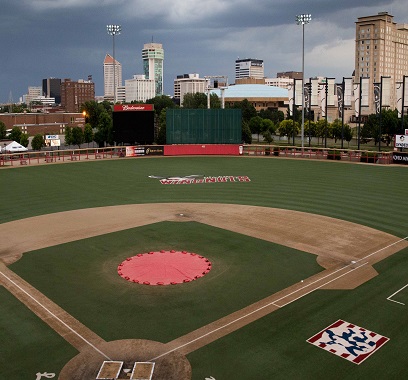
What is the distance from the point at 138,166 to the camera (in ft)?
179

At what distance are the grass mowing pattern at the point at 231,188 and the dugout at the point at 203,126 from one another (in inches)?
353

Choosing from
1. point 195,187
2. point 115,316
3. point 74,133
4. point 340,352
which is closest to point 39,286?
point 115,316

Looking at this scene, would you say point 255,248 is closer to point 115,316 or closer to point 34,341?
point 115,316

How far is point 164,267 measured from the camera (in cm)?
1978

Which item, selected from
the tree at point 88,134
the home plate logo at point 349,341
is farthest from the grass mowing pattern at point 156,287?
the tree at point 88,134

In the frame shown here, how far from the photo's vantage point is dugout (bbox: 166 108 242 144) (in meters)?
64.9

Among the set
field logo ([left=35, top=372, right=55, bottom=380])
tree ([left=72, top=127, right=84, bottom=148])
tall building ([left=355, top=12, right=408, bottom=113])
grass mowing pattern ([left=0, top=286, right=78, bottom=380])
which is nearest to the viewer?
field logo ([left=35, top=372, right=55, bottom=380])

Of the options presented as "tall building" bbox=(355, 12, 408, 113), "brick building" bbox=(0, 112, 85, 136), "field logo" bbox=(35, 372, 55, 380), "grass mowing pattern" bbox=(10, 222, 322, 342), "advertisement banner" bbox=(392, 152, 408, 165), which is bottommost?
"field logo" bbox=(35, 372, 55, 380)

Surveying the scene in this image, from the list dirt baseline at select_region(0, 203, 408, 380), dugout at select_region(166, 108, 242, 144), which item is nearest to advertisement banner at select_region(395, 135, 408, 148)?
dugout at select_region(166, 108, 242, 144)

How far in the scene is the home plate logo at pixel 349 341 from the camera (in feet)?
42.2

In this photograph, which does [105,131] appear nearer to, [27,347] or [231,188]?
[231,188]

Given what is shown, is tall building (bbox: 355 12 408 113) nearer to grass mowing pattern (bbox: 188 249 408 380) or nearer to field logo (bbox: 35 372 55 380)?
grass mowing pattern (bbox: 188 249 408 380)

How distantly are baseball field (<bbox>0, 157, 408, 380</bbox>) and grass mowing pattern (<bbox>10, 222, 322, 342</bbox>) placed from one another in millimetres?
71

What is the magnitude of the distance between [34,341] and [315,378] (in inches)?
316
